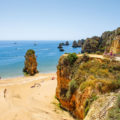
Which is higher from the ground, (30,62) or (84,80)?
(84,80)

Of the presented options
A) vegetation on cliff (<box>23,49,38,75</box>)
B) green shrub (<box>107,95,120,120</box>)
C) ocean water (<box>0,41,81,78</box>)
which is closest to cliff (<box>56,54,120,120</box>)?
green shrub (<box>107,95,120,120</box>)

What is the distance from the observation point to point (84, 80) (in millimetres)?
9680

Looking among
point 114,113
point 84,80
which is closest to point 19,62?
point 84,80

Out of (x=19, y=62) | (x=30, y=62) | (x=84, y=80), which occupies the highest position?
(x=84, y=80)

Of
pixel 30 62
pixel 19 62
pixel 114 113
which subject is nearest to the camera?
pixel 114 113

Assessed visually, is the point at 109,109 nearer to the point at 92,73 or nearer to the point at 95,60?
the point at 92,73

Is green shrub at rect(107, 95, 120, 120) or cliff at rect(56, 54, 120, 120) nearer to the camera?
green shrub at rect(107, 95, 120, 120)

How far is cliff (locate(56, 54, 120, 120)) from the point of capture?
7.63 meters

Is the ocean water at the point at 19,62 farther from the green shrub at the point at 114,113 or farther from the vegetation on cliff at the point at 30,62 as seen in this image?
the green shrub at the point at 114,113

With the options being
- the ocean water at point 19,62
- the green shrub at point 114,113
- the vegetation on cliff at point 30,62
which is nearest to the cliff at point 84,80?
the green shrub at point 114,113

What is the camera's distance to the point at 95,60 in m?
11.4

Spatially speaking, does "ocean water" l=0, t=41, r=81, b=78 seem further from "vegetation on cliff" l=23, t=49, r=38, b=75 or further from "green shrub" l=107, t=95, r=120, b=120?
"green shrub" l=107, t=95, r=120, b=120

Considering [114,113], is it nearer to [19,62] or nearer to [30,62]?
[30,62]

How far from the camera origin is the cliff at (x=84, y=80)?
7633mm
